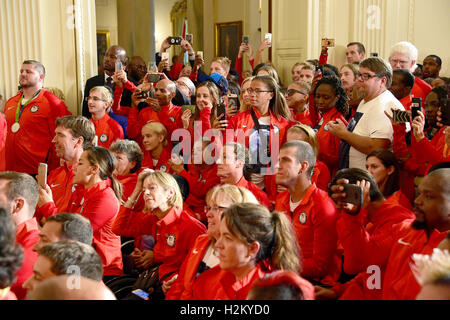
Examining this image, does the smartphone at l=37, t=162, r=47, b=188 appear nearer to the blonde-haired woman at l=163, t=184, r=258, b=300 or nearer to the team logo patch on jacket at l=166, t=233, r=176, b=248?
the team logo patch on jacket at l=166, t=233, r=176, b=248

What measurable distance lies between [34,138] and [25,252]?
2.48 metres

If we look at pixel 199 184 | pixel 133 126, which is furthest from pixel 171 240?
pixel 133 126

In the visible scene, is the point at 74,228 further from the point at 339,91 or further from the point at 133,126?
the point at 133,126

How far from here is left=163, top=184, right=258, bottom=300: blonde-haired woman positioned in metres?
2.70

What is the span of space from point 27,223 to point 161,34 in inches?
471

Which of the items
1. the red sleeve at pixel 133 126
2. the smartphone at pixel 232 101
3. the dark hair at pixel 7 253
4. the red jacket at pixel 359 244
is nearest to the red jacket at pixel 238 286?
the red jacket at pixel 359 244

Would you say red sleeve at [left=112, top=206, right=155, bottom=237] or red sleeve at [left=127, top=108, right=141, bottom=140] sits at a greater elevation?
red sleeve at [left=127, top=108, right=141, bottom=140]

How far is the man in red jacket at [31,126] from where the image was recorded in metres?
4.90

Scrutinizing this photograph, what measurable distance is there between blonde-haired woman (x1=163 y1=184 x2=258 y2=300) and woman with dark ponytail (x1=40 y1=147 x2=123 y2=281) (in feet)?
2.00

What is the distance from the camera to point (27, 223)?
2814 mm

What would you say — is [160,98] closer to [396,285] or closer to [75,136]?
[75,136]

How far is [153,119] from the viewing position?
5.05 m

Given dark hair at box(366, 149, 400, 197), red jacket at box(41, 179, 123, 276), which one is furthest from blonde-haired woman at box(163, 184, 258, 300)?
dark hair at box(366, 149, 400, 197)
